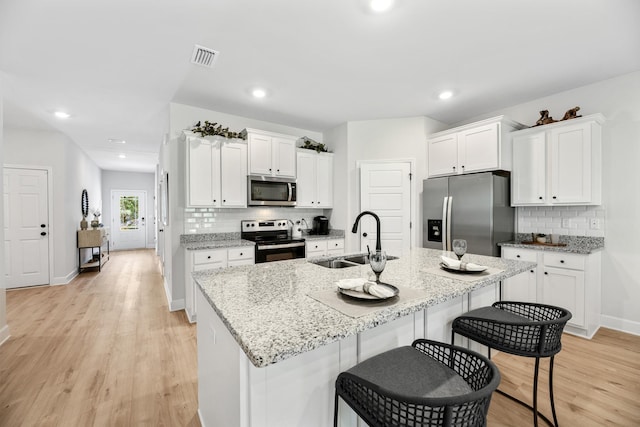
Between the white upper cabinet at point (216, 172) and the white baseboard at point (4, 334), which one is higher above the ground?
the white upper cabinet at point (216, 172)

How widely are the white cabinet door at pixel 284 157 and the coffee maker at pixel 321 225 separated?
0.91 m

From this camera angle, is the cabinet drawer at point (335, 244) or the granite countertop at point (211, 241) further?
the cabinet drawer at point (335, 244)

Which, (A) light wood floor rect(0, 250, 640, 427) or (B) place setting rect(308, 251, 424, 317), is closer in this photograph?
(B) place setting rect(308, 251, 424, 317)

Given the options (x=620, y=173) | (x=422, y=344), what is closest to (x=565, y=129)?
(x=620, y=173)

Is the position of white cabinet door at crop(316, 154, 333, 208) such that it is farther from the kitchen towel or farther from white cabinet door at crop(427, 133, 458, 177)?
the kitchen towel

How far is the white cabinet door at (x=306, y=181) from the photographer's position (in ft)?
14.3

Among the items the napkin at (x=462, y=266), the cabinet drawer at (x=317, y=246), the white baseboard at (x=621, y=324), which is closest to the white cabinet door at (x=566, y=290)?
the white baseboard at (x=621, y=324)

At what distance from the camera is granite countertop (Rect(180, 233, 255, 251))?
3.27 m

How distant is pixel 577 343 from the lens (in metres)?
2.67

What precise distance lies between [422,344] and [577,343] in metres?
2.40

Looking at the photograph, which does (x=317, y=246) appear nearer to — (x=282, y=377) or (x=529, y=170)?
(x=529, y=170)

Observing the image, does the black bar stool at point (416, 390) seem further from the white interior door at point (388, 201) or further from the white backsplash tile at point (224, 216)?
the white backsplash tile at point (224, 216)

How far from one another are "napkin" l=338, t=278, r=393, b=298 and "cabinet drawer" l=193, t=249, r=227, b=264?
237cm

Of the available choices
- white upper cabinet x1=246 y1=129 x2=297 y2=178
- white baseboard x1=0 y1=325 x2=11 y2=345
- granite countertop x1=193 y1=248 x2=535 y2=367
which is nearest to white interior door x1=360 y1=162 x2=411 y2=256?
white upper cabinet x1=246 y1=129 x2=297 y2=178
